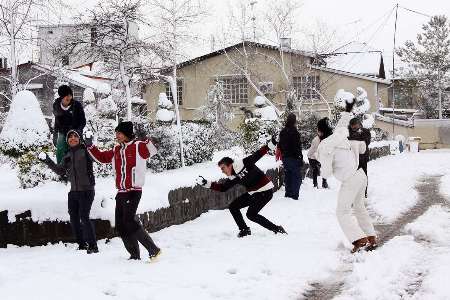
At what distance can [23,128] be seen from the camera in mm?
14008

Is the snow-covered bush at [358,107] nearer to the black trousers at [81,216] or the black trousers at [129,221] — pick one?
the black trousers at [81,216]

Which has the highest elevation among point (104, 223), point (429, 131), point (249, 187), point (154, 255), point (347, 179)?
point (429, 131)

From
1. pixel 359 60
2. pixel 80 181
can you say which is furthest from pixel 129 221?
pixel 359 60

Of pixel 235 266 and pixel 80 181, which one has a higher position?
pixel 80 181

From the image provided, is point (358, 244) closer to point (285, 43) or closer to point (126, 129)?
point (126, 129)

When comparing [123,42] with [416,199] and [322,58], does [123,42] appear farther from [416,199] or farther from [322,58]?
[322,58]

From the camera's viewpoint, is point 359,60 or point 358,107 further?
point 359,60

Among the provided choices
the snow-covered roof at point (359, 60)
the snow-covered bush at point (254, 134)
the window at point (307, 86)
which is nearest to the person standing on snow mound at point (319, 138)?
the snow-covered bush at point (254, 134)

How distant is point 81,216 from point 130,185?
46.4 inches

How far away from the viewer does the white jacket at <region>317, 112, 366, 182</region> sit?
796 centimetres

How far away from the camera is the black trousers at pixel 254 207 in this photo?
29.9 ft

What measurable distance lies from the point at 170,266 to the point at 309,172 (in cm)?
1166

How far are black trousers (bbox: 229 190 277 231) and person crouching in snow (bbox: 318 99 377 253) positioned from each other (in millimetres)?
1382

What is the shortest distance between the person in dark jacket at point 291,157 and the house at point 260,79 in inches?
873
